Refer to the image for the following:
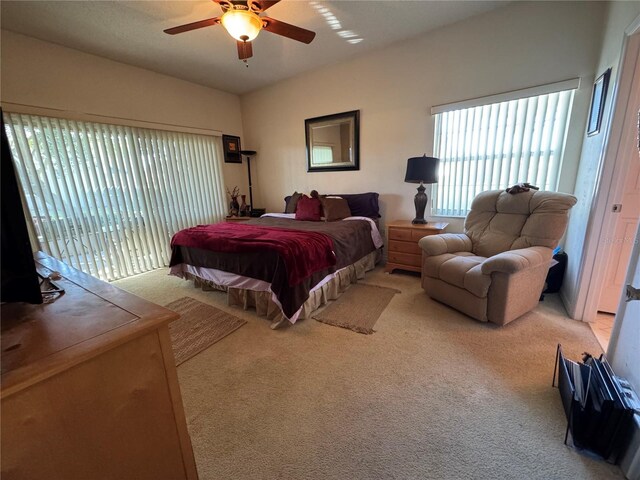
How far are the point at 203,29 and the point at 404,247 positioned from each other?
3.19 meters

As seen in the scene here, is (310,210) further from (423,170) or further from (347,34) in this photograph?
(347,34)

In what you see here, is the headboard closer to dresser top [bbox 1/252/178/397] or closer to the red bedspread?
the red bedspread

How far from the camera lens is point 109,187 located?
331cm

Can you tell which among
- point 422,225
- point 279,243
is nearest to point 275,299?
point 279,243

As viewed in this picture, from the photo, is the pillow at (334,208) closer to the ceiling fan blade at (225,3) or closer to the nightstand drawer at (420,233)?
the nightstand drawer at (420,233)

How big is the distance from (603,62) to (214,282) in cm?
397

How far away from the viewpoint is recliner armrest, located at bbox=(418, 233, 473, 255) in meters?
2.49

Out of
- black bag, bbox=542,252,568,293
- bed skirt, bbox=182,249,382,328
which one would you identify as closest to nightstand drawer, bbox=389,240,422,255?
bed skirt, bbox=182,249,382,328

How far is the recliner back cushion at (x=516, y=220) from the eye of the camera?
219cm

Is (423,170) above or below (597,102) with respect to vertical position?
below

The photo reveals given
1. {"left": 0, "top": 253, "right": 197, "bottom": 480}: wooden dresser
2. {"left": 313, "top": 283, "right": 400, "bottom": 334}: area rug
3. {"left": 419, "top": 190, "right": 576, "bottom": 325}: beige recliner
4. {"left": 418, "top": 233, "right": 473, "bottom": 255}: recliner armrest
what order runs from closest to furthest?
1. {"left": 0, "top": 253, "right": 197, "bottom": 480}: wooden dresser
2. {"left": 419, "top": 190, "right": 576, "bottom": 325}: beige recliner
3. {"left": 313, "top": 283, "right": 400, "bottom": 334}: area rug
4. {"left": 418, "top": 233, "right": 473, "bottom": 255}: recliner armrest

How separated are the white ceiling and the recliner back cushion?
1.92 m

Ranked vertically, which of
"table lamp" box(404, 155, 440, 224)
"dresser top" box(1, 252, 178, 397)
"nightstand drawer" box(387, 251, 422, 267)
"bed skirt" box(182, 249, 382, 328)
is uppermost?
"table lamp" box(404, 155, 440, 224)

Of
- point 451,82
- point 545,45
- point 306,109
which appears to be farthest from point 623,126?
point 306,109
